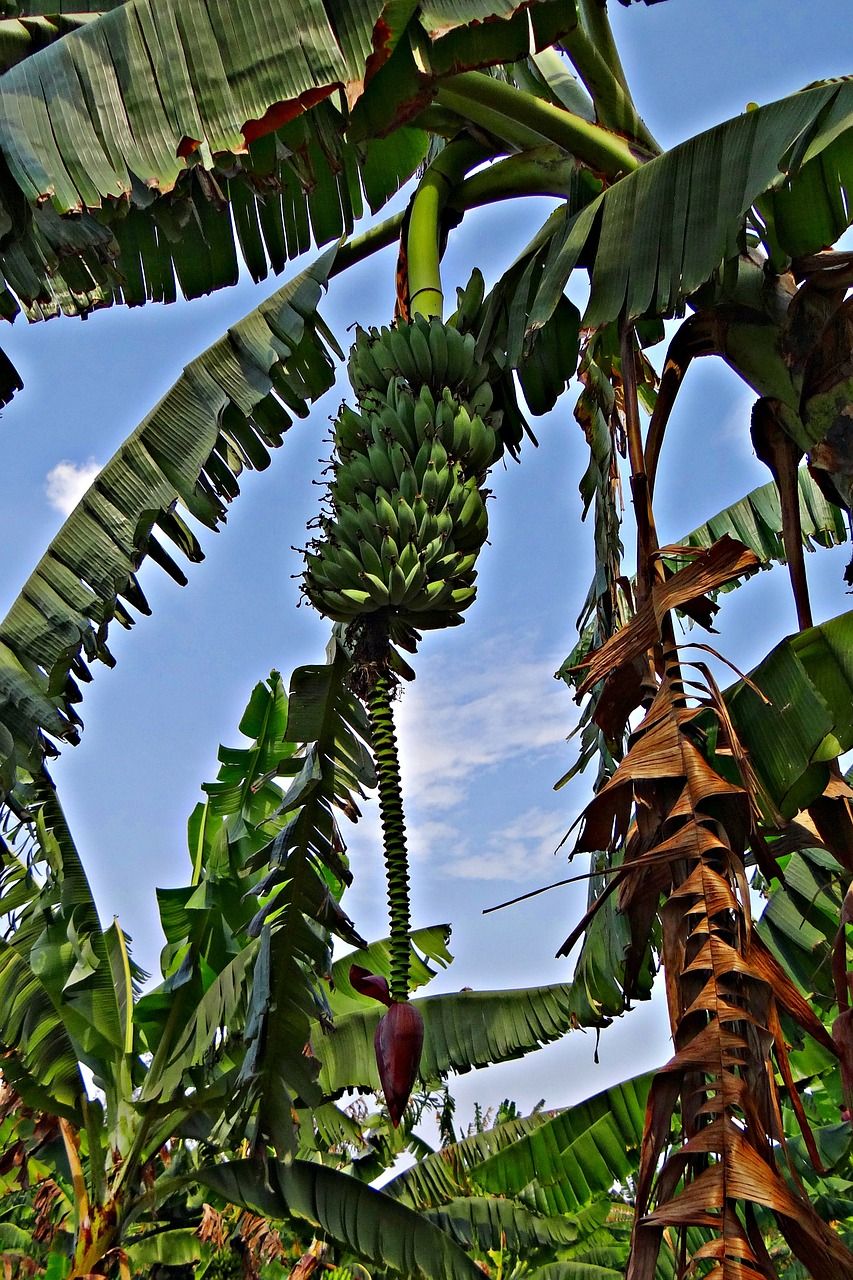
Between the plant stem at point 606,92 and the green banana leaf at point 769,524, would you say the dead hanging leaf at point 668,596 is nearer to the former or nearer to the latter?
the plant stem at point 606,92

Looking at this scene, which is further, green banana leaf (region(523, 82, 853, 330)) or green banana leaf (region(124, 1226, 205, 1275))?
green banana leaf (region(124, 1226, 205, 1275))

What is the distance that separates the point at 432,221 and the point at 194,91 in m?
0.81

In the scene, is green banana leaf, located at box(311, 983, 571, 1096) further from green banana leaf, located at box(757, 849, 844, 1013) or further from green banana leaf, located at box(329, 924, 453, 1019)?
green banana leaf, located at box(757, 849, 844, 1013)

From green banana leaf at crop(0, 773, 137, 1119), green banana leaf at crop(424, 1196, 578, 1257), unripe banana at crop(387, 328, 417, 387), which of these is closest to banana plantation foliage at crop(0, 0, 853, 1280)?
unripe banana at crop(387, 328, 417, 387)

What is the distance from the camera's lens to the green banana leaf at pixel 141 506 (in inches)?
108

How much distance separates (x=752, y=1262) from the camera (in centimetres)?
130

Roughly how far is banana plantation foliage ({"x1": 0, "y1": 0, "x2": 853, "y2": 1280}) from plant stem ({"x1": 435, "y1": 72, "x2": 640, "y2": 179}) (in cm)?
1

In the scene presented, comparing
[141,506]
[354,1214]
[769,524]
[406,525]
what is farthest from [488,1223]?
[406,525]

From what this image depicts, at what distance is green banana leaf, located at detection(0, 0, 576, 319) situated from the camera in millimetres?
1875

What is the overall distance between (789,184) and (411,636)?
119 centimetres

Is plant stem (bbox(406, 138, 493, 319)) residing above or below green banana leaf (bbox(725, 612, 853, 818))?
above

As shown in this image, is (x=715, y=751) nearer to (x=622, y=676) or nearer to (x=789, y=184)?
(x=622, y=676)

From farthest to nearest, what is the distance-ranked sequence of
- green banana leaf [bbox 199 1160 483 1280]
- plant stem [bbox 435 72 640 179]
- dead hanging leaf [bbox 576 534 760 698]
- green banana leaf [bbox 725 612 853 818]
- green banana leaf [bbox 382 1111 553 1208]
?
A: green banana leaf [bbox 382 1111 553 1208], green banana leaf [bbox 199 1160 483 1280], plant stem [bbox 435 72 640 179], green banana leaf [bbox 725 612 853 818], dead hanging leaf [bbox 576 534 760 698]

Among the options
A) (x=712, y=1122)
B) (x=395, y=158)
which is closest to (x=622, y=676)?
(x=712, y=1122)
